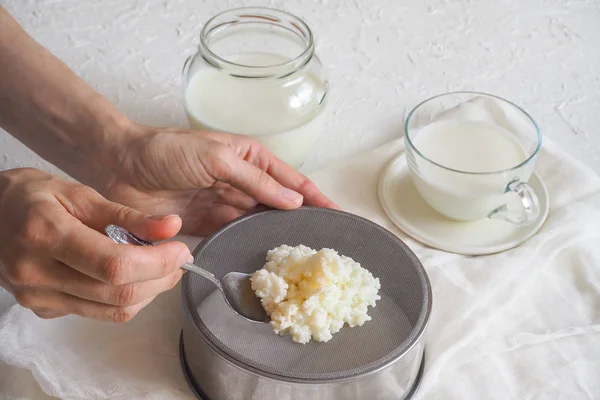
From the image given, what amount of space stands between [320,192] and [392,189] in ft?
0.45

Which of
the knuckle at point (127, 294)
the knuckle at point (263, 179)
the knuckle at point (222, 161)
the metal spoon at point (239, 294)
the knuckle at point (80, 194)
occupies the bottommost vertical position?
the metal spoon at point (239, 294)

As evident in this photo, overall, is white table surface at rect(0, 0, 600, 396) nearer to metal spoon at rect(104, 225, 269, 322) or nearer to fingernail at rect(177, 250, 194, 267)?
metal spoon at rect(104, 225, 269, 322)

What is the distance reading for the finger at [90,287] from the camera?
73 cm

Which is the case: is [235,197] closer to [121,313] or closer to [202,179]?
[202,179]

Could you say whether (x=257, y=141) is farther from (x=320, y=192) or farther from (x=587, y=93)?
(x=587, y=93)

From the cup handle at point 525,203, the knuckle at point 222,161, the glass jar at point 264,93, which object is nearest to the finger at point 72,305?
the knuckle at point 222,161

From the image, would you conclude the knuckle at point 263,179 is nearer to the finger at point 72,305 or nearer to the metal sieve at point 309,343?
the metal sieve at point 309,343

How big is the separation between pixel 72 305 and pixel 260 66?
47cm

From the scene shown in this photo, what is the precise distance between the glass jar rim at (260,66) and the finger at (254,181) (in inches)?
5.8

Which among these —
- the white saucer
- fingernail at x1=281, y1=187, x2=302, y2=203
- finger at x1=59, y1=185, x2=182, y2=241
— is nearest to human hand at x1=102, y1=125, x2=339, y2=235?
fingernail at x1=281, y1=187, x2=302, y2=203

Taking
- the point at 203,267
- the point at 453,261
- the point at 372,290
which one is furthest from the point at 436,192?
the point at 203,267

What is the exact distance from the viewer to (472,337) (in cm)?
91

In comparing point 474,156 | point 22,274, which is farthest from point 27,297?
point 474,156

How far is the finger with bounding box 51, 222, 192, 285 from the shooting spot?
0.69 metres
